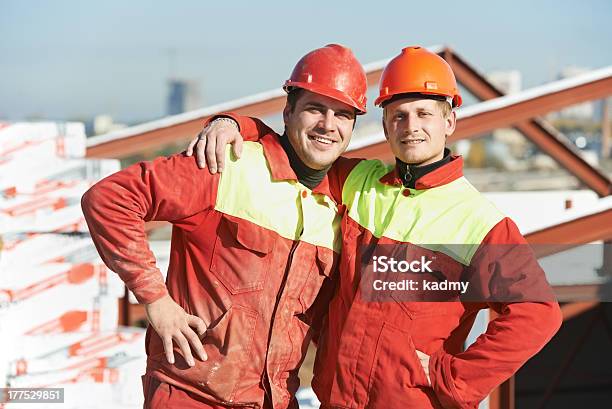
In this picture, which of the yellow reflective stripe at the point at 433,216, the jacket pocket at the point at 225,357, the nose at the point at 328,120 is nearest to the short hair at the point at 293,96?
the nose at the point at 328,120

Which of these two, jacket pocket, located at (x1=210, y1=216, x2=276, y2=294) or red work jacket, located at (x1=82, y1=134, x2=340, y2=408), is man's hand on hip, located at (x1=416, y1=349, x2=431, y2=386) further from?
jacket pocket, located at (x1=210, y1=216, x2=276, y2=294)

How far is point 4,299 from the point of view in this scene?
176 inches

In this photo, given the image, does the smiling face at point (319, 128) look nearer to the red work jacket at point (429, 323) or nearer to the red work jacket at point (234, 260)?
the red work jacket at point (234, 260)

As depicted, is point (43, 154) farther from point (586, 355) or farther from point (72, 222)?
point (586, 355)

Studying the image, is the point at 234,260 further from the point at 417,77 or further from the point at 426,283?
the point at 417,77

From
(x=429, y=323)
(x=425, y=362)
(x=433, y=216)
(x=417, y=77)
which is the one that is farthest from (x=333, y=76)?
(x=425, y=362)

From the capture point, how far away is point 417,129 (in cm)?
274

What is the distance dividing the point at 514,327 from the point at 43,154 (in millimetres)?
2937

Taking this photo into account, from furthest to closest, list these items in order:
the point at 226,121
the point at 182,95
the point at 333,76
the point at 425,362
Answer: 1. the point at 182,95
2. the point at 226,121
3. the point at 333,76
4. the point at 425,362

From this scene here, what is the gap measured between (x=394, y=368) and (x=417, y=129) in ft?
2.33

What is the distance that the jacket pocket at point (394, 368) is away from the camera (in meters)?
2.68

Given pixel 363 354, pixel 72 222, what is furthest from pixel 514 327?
pixel 72 222

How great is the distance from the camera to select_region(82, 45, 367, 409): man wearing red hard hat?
2.66 m

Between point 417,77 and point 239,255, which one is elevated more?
point 417,77
